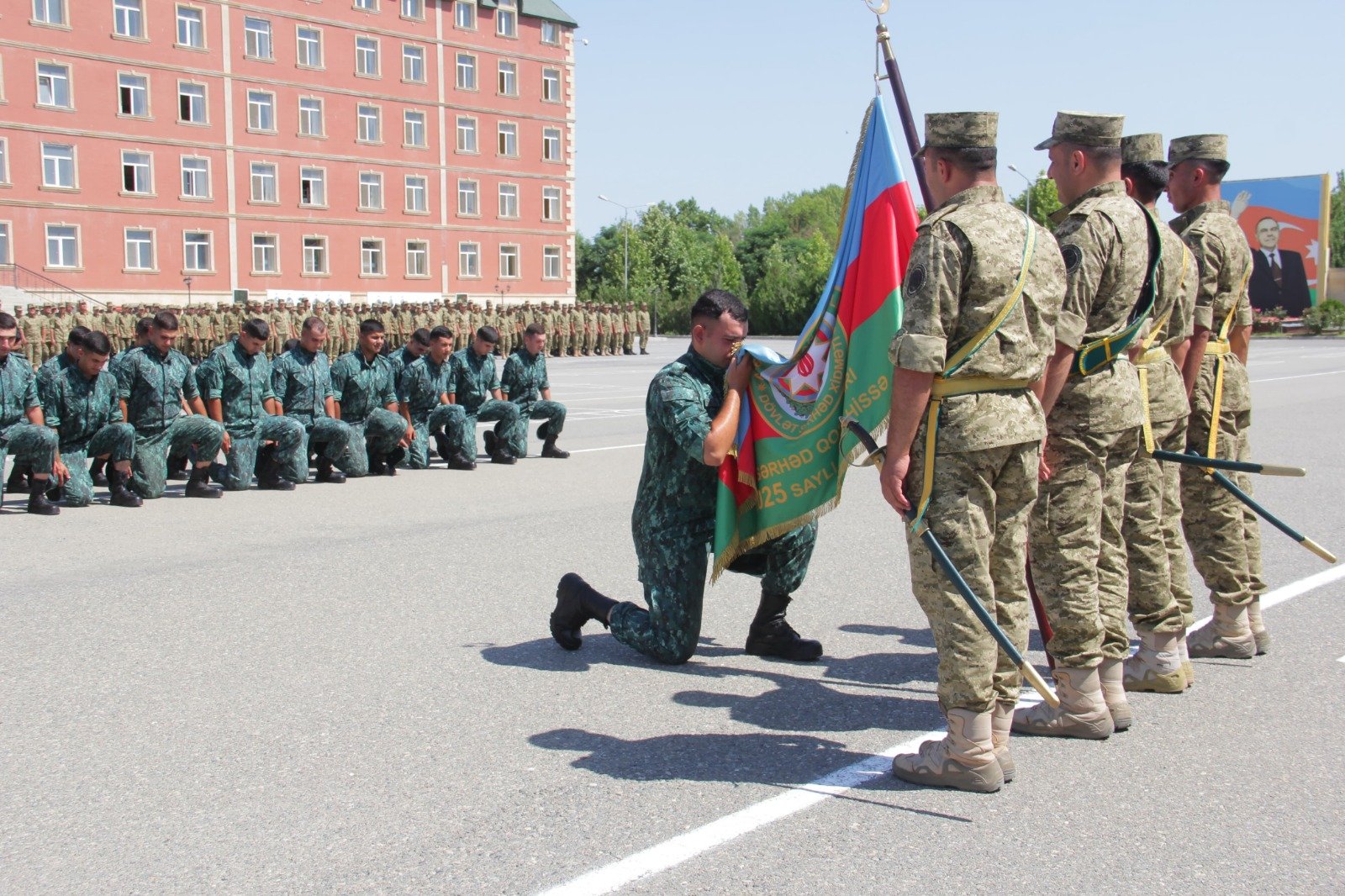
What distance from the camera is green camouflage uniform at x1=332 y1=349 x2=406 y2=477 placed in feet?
40.6

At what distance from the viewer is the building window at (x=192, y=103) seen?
45.7m

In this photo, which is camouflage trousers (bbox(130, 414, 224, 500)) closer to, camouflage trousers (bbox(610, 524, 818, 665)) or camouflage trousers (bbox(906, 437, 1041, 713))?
camouflage trousers (bbox(610, 524, 818, 665))

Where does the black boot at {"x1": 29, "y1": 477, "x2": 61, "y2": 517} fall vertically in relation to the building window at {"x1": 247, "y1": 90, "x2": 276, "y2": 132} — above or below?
below

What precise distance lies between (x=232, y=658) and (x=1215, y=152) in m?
5.21

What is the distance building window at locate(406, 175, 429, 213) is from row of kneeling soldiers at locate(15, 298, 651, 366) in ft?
18.1

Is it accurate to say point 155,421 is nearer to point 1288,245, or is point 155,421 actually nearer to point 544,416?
point 544,416

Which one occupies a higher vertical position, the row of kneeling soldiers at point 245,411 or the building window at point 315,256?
the building window at point 315,256

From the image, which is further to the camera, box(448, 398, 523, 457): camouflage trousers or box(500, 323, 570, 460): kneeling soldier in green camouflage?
box(500, 323, 570, 460): kneeling soldier in green camouflage

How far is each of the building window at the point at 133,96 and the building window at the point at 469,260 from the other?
1415 centimetres

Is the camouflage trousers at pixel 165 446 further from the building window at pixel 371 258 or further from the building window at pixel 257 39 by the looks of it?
the building window at pixel 371 258

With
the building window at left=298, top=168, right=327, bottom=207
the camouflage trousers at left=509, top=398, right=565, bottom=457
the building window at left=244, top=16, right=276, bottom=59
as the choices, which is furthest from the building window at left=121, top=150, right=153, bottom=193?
the camouflage trousers at left=509, top=398, right=565, bottom=457

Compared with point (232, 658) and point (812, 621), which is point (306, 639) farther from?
point (812, 621)

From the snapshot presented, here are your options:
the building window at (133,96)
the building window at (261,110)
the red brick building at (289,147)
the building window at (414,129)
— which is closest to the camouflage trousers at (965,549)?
the red brick building at (289,147)

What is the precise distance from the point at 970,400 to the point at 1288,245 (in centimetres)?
7287
